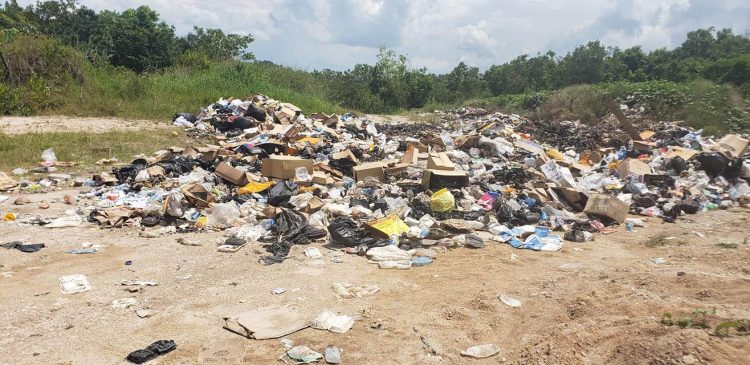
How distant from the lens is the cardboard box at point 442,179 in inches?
244

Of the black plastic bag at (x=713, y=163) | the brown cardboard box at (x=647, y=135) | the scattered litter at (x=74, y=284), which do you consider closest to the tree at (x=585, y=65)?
the brown cardboard box at (x=647, y=135)

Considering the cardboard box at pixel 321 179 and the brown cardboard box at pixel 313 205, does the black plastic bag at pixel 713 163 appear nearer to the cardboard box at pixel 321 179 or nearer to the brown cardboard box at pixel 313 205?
the cardboard box at pixel 321 179

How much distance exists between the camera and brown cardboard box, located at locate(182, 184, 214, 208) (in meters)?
5.55

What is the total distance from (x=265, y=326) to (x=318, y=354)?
0.49 meters

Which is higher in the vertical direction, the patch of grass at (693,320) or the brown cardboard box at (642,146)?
the brown cardboard box at (642,146)

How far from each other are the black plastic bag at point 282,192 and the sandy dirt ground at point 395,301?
0.92 metres

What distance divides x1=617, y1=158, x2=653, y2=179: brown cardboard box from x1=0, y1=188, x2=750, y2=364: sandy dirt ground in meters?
2.53

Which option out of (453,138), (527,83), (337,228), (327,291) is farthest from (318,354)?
(527,83)

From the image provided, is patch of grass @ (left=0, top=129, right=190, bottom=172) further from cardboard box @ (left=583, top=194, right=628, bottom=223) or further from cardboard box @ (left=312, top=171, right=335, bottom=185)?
cardboard box @ (left=583, top=194, right=628, bottom=223)

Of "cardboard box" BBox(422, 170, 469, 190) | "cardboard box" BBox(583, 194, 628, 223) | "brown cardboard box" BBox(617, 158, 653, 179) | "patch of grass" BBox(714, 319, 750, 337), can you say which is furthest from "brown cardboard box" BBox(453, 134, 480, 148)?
"patch of grass" BBox(714, 319, 750, 337)

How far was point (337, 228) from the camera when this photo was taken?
15.6ft

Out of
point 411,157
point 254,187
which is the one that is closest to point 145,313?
point 254,187

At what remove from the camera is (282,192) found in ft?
19.2

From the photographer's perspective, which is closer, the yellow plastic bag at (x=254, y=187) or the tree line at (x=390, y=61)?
the yellow plastic bag at (x=254, y=187)
